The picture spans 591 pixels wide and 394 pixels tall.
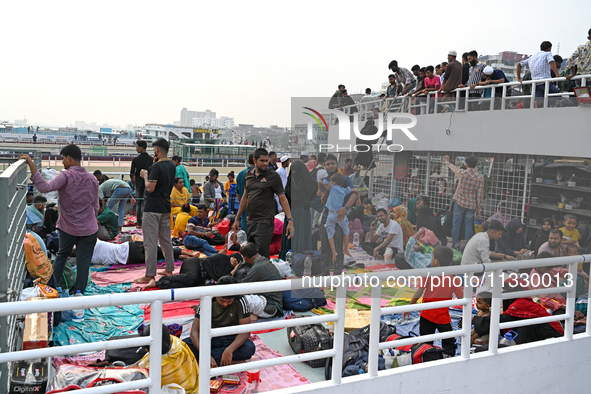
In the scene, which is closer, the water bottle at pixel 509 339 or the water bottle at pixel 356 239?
the water bottle at pixel 509 339

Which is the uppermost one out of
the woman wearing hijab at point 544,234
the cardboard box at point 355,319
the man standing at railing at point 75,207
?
the man standing at railing at point 75,207

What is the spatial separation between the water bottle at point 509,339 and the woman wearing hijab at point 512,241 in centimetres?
380

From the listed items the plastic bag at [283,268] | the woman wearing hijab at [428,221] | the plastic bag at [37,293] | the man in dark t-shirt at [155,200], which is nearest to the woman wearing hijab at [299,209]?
the plastic bag at [283,268]

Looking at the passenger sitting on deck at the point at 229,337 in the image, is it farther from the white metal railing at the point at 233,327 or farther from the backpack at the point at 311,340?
the white metal railing at the point at 233,327

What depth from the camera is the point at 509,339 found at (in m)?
4.12

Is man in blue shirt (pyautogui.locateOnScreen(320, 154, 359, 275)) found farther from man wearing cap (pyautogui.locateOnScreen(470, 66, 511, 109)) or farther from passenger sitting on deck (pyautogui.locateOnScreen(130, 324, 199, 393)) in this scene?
man wearing cap (pyautogui.locateOnScreen(470, 66, 511, 109))

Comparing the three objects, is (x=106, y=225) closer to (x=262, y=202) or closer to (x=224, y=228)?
(x=224, y=228)

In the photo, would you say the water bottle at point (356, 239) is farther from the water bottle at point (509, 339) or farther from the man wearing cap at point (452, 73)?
the water bottle at point (509, 339)

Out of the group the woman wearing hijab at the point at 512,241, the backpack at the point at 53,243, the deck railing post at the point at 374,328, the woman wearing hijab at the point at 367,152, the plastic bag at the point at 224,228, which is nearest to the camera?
the deck railing post at the point at 374,328

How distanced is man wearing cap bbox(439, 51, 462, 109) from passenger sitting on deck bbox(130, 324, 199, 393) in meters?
8.80

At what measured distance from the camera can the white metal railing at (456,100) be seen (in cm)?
Answer: 880

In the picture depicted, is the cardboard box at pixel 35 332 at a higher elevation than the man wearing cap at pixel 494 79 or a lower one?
lower

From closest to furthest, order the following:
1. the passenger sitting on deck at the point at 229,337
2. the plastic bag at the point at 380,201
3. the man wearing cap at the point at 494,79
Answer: the passenger sitting on deck at the point at 229,337 < the man wearing cap at the point at 494,79 < the plastic bag at the point at 380,201

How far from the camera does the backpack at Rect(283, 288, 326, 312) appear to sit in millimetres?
5316
